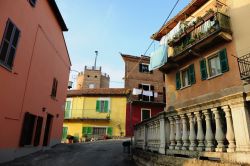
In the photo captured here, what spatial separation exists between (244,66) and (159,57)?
6.21 metres

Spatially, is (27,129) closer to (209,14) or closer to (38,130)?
(38,130)

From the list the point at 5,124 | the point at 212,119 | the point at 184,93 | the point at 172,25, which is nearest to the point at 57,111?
the point at 5,124

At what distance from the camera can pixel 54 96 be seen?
1673cm

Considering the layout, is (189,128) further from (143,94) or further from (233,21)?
(143,94)

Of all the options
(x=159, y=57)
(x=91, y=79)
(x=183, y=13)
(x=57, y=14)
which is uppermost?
(x=91, y=79)

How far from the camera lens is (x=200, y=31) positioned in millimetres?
14445

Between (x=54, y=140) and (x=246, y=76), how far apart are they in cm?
1390

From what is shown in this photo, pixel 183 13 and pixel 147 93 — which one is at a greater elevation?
pixel 183 13

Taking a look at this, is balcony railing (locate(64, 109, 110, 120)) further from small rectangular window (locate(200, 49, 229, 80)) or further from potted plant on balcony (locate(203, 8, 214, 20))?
potted plant on balcony (locate(203, 8, 214, 20))

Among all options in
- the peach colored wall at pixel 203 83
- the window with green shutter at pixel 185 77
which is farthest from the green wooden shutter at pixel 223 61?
the window with green shutter at pixel 185 77

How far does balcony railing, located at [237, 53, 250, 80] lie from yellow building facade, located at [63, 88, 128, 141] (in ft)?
65.4

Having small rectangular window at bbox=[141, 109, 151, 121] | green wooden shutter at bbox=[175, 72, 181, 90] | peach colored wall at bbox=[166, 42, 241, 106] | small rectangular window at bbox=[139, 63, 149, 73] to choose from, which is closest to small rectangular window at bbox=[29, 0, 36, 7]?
peach colored wall at bbox=[166, 42, 241, 106]

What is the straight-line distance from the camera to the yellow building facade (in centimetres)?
3008

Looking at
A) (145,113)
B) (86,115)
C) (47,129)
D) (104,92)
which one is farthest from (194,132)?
(86,115)
